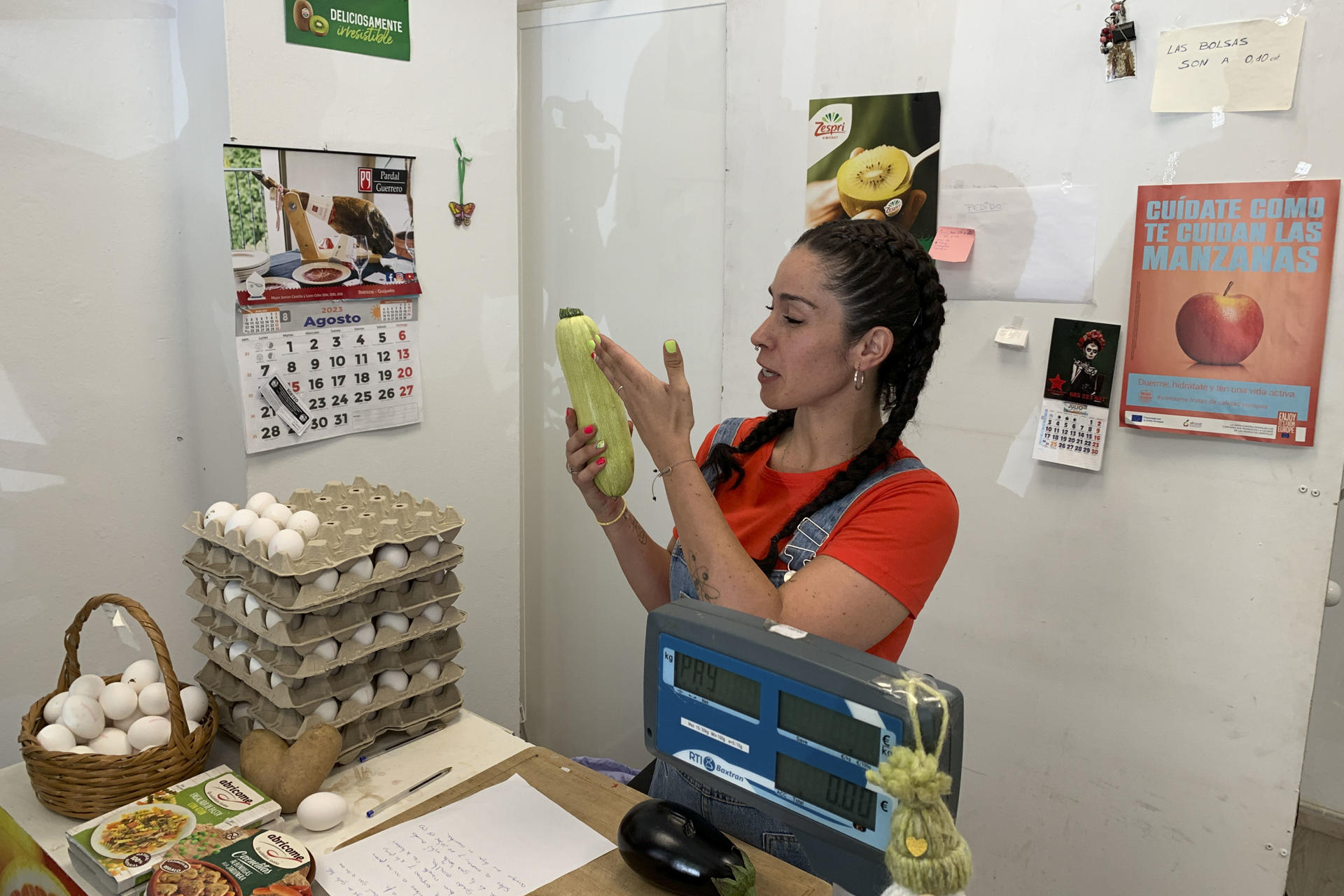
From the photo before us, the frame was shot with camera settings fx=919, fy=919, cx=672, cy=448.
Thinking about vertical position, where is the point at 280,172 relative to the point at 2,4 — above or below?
below

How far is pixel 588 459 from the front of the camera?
60.4 inches

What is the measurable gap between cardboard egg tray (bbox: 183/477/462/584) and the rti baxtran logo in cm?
139

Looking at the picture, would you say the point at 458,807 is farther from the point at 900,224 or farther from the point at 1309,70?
the point at 1309,70

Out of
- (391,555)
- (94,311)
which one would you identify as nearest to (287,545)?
(391,555)

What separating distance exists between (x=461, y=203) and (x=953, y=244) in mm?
1319

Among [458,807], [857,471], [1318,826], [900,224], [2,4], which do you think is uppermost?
[2,4]

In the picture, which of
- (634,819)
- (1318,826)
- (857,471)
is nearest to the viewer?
(634,819)

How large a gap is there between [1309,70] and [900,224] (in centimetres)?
83

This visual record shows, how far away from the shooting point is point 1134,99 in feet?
6.24

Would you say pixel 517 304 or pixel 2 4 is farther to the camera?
pixel 517 304

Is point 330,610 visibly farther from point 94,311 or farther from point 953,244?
point 953,244

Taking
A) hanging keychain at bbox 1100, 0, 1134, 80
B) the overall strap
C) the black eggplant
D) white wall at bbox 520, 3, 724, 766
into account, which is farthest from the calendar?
hanging keychain at bbox 1100, 0, 1134, 80

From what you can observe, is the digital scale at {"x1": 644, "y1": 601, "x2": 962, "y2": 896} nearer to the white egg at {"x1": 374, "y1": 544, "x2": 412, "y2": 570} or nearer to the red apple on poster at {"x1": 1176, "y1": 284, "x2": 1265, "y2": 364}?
the white egg at {"x1": 374, "y1": 544, "x2": 412, "y2": 570}

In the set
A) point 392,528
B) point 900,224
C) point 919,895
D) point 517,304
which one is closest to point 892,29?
point 900,224
